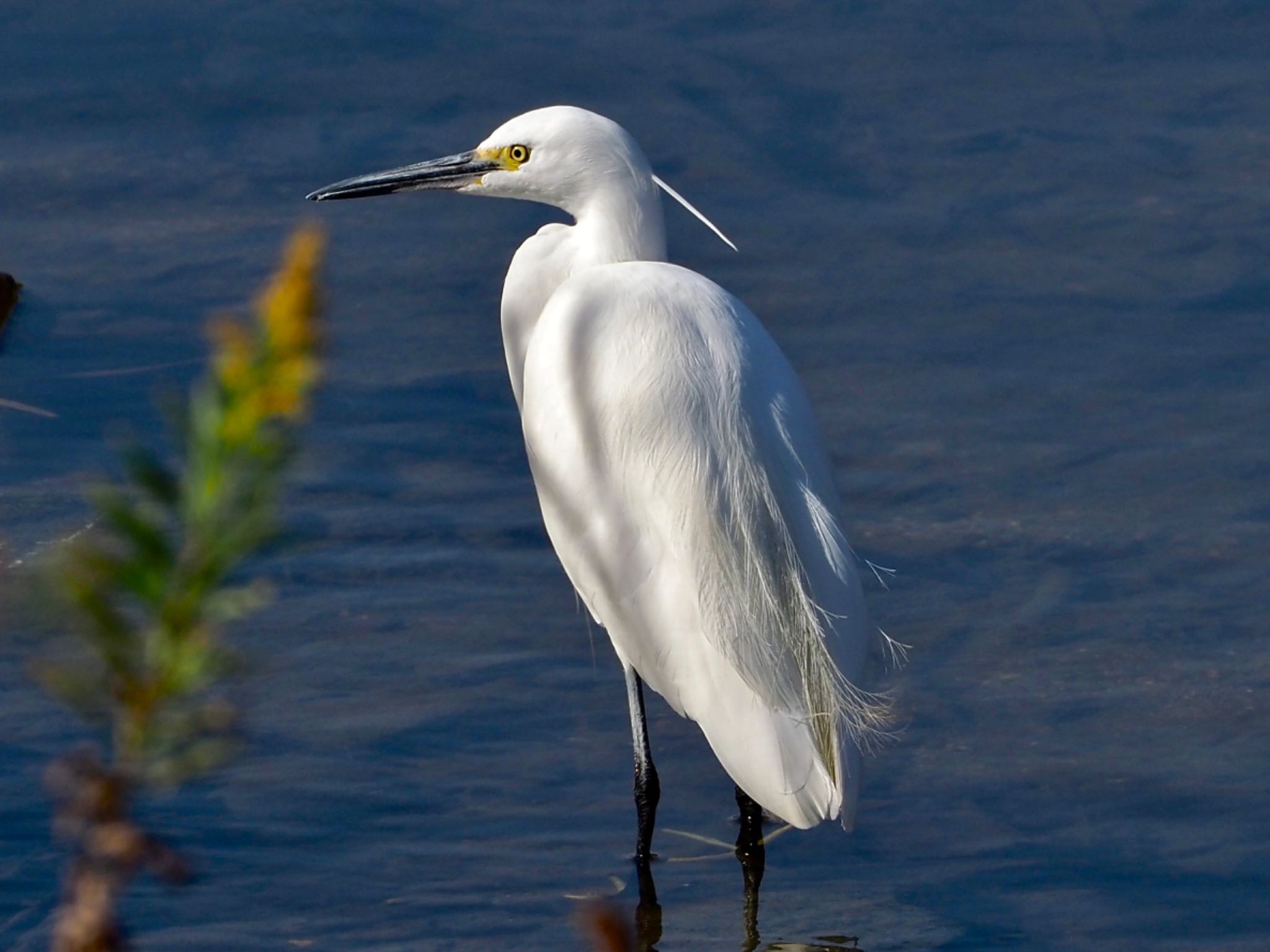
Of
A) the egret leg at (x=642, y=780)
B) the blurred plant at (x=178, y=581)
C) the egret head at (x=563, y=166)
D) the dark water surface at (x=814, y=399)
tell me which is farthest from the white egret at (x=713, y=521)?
the blurred plant at (x=178, y=581)

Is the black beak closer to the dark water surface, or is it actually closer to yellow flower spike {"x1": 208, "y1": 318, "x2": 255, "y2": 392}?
the dark water surface

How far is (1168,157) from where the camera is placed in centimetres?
659

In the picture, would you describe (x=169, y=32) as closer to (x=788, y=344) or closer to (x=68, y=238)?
(x=68, y=238)

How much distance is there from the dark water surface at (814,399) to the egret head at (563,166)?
1.10 m

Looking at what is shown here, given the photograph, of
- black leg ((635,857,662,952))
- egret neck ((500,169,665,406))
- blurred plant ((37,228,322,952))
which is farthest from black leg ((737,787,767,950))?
blurred plant ((37,228,322,952))

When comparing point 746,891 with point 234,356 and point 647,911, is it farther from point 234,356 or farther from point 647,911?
point 234,356

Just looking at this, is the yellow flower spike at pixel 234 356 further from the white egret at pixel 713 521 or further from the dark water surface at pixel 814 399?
the white egret at pixel 713 521

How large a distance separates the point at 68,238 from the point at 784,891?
3.95m

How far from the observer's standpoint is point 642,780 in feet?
11.7

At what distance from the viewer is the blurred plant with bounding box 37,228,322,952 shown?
44 cm

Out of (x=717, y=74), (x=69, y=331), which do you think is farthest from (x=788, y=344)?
(x=69, y=331)

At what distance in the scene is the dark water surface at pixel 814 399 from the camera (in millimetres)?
3455

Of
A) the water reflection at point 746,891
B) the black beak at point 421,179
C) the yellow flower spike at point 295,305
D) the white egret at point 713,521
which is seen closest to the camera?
the yellow flower spike at point 295,305

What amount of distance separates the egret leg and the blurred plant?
3086 millimetres
